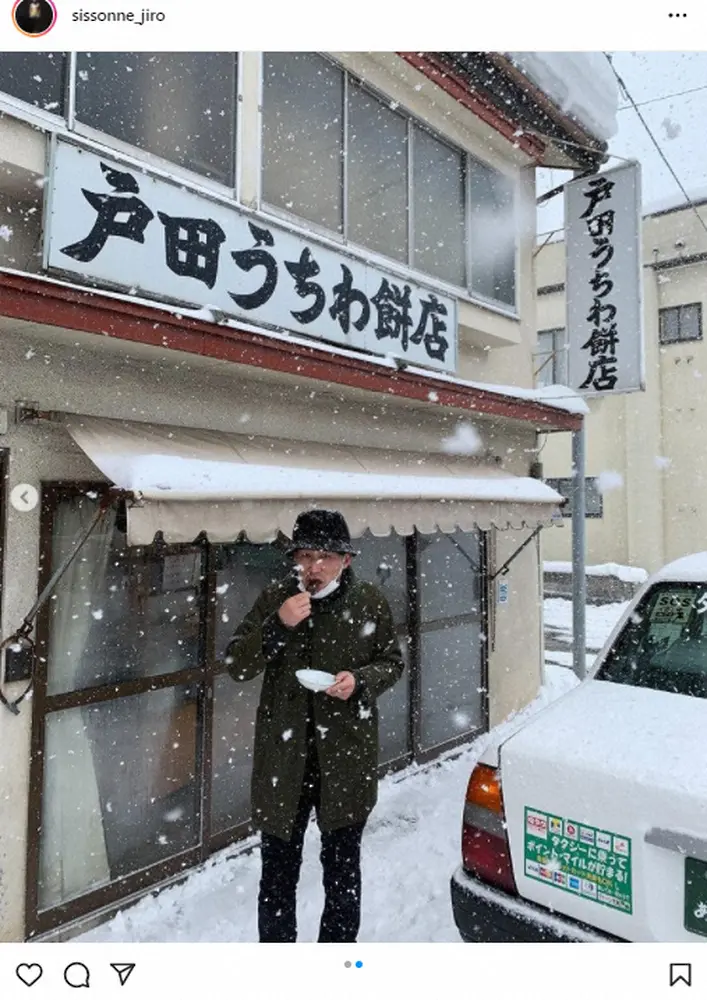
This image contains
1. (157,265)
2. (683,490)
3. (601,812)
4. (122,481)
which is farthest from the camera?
(683,490)

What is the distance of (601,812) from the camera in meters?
2.08

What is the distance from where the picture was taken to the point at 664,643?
310 cm

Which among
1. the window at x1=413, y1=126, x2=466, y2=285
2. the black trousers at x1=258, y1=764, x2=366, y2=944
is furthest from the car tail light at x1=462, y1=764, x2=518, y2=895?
the window at x1=413, y1=126, x2=466, y2=285

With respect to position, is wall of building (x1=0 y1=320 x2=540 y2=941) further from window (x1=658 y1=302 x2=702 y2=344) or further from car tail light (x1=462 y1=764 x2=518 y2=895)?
window (x1=658 y1=302 x2=702 y2=344)

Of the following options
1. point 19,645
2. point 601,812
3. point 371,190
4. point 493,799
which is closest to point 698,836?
point 601,812

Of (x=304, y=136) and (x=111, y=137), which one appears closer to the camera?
(x=111, y=137)

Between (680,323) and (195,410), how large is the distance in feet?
56.9

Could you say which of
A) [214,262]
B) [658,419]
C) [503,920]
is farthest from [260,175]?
[658,419]

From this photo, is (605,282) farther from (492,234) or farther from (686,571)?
(686,571)

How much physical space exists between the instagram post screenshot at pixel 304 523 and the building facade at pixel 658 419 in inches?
434

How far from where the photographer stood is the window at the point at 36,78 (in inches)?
136

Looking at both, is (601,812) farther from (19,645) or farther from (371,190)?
(371,190)
